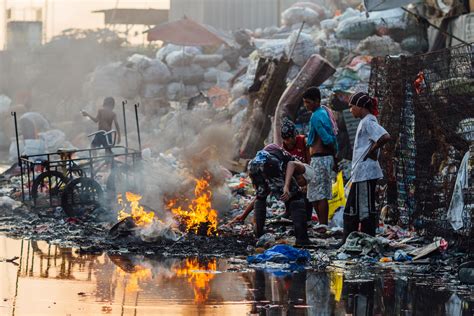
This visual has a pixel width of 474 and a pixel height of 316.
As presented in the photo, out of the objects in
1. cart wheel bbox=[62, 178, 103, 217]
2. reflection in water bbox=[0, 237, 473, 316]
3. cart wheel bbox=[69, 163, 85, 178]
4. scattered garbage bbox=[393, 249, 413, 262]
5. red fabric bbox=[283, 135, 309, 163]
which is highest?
red fabric bbox=[283, 135, 309, 163]

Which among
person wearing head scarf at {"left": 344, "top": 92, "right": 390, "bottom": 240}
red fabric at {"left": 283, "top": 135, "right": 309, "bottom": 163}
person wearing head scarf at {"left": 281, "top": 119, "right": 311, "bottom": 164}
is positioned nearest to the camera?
person wearing head scarf at {"left": 344, "top": 92, "right": 390, "bottom": 240}

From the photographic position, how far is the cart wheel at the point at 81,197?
13.6 metres

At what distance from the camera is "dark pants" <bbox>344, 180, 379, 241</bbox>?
1099 centimetres

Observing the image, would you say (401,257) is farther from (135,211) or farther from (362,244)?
(135,211)

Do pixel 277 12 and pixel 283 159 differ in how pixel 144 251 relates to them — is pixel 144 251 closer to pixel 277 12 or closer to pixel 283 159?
pixel 283 159

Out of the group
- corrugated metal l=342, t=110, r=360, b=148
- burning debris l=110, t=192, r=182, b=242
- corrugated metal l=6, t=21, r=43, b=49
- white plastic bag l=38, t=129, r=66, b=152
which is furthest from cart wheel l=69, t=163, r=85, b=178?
corrugated metal l=6, t=21, r=43, b=49

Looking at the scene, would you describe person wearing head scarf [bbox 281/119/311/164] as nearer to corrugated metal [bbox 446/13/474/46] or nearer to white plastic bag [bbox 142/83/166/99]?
corrugated metal [bbox 446/13/474/46]

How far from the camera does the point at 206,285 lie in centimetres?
888

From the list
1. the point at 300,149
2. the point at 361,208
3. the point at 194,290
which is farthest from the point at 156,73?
the point at 194,290

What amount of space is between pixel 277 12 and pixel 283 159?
25537mm

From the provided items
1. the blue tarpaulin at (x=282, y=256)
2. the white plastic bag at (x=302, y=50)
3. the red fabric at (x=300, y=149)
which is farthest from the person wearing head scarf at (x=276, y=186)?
the white plastic bag at (x=302, y=50)

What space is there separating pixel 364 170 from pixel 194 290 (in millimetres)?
2997

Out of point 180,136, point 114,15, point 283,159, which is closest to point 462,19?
point 180,136

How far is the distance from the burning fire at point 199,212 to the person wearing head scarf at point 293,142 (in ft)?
3.86
